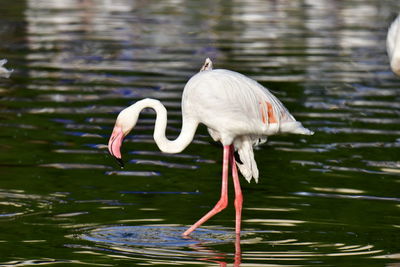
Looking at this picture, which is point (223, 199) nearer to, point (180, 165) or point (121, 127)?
point (121, 127)

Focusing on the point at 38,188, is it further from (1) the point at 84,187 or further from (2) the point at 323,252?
(2) the point at 323,252

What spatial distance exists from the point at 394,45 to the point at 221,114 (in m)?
2.37

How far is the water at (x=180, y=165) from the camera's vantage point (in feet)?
27.6

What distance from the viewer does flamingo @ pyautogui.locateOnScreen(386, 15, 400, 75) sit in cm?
1026

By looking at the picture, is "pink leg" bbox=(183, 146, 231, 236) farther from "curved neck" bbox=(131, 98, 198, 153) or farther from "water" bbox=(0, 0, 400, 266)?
"curved neck" bbox=(131, 98, 198, 153)

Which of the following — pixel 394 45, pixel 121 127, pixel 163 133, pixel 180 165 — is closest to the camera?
pixel 121 127

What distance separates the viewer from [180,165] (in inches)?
454

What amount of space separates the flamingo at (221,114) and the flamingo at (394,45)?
5.09ft

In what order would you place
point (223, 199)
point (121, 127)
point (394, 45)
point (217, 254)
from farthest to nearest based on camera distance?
point (394, 45)
point (223, 199)
point (121, 127)
point (217, 254)

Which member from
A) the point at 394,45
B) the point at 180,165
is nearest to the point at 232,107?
the point at 394,45

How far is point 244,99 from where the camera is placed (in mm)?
8984

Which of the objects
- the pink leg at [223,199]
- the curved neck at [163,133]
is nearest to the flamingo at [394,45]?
the pink leg at [223,199]

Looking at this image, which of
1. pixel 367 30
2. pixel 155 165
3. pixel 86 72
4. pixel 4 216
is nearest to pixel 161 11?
pixel 367 30

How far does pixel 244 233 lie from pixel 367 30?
68.2ft
